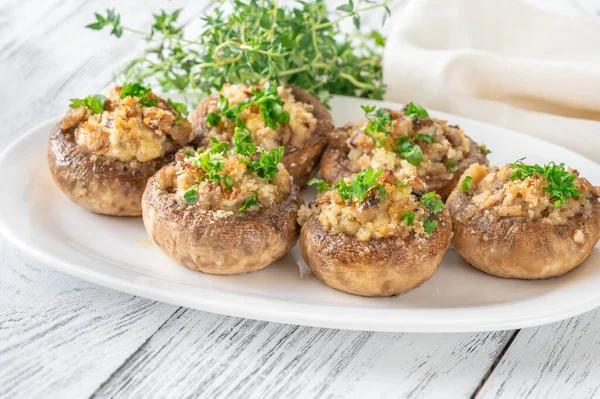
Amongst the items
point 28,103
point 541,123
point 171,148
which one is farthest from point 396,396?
point 28,103

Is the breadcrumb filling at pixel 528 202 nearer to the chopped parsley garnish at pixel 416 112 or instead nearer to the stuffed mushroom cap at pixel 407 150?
the stuffed mushroom cap at pixel 407 150

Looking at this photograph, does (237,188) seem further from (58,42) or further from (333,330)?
(58,42)

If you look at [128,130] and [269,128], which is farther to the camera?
[269,128]

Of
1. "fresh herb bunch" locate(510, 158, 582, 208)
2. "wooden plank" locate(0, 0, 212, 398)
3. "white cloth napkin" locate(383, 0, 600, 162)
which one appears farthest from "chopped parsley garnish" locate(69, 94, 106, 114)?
"fresh herb bunch" locate(510, 158, 582, 208)

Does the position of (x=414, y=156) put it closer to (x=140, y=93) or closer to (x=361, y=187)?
(x=361, y=187)

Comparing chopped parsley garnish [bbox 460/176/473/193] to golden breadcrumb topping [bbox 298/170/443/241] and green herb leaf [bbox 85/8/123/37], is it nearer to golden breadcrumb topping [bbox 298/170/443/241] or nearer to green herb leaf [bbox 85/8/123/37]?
golden breadcrumb topping [bbox 298/170/443/241]

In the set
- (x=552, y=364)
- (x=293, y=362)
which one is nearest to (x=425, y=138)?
(x=552, y=364)

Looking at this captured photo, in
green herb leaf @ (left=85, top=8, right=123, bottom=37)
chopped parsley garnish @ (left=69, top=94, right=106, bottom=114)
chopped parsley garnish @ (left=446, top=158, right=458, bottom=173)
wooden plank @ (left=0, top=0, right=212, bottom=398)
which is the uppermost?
green herb leaf @ (left=85, top=8, right=123, bottom=37)
